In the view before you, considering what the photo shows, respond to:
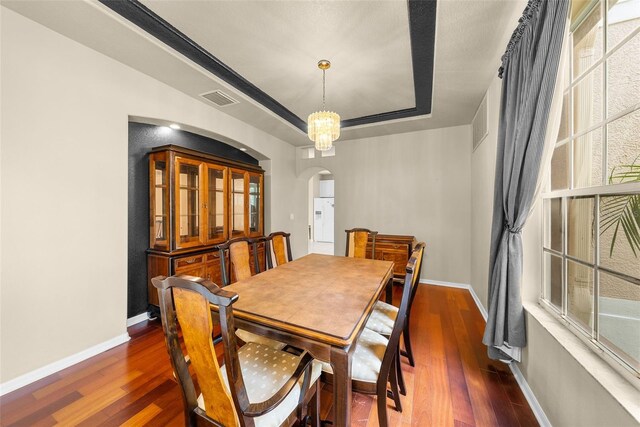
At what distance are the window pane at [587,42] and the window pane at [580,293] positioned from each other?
3.63ft

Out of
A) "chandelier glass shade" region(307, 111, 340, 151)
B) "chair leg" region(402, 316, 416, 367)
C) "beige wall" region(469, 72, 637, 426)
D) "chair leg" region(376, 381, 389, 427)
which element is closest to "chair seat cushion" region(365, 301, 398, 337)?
"chair leg" region(402, 316, 416, 367)

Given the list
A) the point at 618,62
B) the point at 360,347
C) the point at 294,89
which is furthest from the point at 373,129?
the point at 360,347

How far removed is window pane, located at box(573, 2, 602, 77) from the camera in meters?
1.21

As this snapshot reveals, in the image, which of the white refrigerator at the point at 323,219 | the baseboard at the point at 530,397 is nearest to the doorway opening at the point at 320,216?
the white refrigerator at the point at 323,219

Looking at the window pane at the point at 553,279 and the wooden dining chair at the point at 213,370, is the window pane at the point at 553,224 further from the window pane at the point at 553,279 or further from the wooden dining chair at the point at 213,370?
the wooden dining chair at the point at 213,370

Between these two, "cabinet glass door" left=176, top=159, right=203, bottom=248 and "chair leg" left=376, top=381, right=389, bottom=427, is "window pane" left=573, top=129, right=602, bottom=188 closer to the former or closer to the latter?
"chair leg" left=376, top=381, right=389, bottom=427

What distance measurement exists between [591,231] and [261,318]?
1.76m

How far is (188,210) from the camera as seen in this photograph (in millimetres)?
2955

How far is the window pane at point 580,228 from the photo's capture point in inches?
48.9

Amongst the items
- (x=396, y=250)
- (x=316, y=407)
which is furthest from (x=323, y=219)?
(x=316, y=407)

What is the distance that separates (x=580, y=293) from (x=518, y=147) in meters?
0.94

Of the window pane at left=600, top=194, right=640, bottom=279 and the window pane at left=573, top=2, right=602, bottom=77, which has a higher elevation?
the window pane at left=573, top=2, right=602, bottom=77

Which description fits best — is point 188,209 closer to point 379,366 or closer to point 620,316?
point 379,366

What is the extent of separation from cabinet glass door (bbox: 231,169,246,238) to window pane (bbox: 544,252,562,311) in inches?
135
